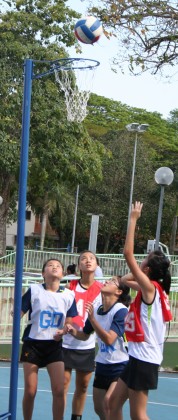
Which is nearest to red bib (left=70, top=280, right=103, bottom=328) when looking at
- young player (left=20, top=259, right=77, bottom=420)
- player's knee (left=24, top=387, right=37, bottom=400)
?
young player (left=20, top=259, right=77, bottom=420)

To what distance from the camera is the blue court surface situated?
10055 millimetres

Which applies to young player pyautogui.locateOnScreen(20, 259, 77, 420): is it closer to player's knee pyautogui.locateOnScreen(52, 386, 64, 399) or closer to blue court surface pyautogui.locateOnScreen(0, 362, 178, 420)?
player's knee pyautogui.locateOnScreen(52, 386, 64, 399)

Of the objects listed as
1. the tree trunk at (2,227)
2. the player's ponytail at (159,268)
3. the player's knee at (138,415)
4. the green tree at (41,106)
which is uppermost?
the green tree at (41,106)

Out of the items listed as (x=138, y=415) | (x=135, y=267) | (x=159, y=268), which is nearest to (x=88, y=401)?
(x=138, y=415)

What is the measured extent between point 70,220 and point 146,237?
576cm

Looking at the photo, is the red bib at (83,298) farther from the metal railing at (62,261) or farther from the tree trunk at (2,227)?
the tree trunk at (2,227)

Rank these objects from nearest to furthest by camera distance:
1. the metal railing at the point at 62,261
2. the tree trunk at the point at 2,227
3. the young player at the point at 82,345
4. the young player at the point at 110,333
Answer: the young player at the point at 110,333, the young player at the point at 82,345, the metal railing at the point at 62,261, the tree trunk at the point at 2,227

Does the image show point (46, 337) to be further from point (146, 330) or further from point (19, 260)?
point (146, 330)

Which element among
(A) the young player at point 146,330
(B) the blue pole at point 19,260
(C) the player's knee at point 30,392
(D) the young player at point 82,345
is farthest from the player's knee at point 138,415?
(D) the young player at point 82,345

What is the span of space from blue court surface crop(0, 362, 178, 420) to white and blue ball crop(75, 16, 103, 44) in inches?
157

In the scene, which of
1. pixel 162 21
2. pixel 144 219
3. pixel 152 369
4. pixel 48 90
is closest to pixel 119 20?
pixel 162 21

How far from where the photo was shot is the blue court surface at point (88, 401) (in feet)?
33.0

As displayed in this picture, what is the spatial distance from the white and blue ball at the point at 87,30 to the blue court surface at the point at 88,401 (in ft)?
13.1

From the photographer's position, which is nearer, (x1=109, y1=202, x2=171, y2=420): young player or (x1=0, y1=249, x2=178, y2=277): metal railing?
(x1=109, y1=202, x2=171, y2=420): young player
